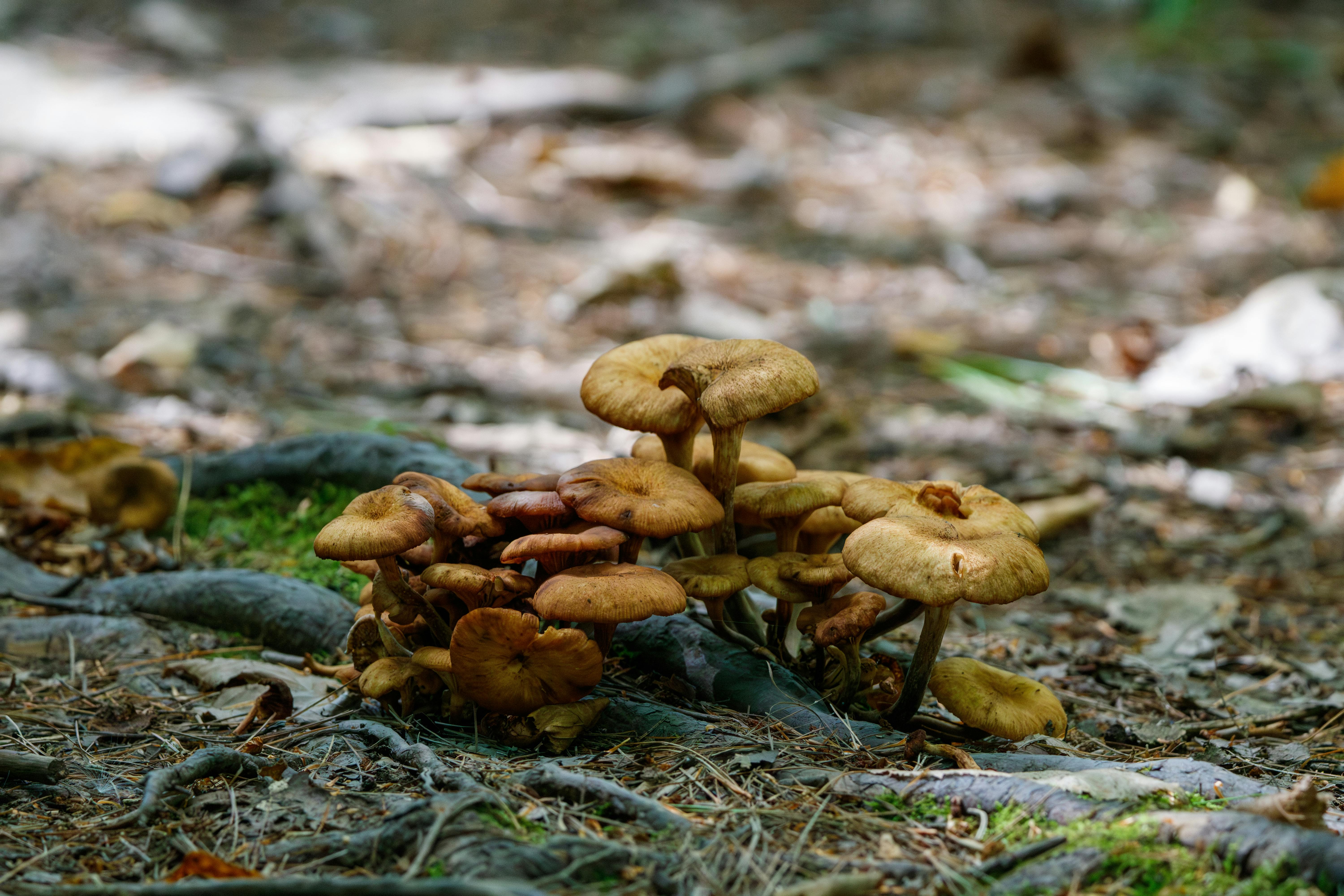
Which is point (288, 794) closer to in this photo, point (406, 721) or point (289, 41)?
point (406, 721)

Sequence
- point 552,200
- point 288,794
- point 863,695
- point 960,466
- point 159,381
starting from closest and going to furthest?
point 288,794 → point 863,695 → point 960,466 → point 159,381 → point 552,200

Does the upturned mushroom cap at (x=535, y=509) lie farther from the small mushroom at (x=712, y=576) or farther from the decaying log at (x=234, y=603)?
the decaying log at (x=234, y=603)

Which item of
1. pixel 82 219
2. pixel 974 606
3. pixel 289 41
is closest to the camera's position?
pixel 974 606

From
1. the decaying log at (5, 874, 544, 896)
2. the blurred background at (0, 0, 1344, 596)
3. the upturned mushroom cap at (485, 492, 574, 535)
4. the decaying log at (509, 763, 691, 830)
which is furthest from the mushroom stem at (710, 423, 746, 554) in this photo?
the blurred background at (0, 0, 1344, 596)

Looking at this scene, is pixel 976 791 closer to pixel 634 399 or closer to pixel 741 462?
pixel 741 462

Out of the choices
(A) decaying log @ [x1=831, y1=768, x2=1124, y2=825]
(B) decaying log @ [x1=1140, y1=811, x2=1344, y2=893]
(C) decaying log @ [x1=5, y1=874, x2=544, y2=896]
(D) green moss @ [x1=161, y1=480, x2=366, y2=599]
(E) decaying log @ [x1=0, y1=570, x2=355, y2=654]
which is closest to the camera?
(C) decaying log @ [x1=5, y1=874, x2=544, y2=896]

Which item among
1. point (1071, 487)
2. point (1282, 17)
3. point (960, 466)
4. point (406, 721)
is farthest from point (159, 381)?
point (1282, 17)

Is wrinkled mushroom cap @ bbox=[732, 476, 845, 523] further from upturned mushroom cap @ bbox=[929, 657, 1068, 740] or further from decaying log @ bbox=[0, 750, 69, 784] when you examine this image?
decaying log @ bbox=[0, 750, 69, 784]
